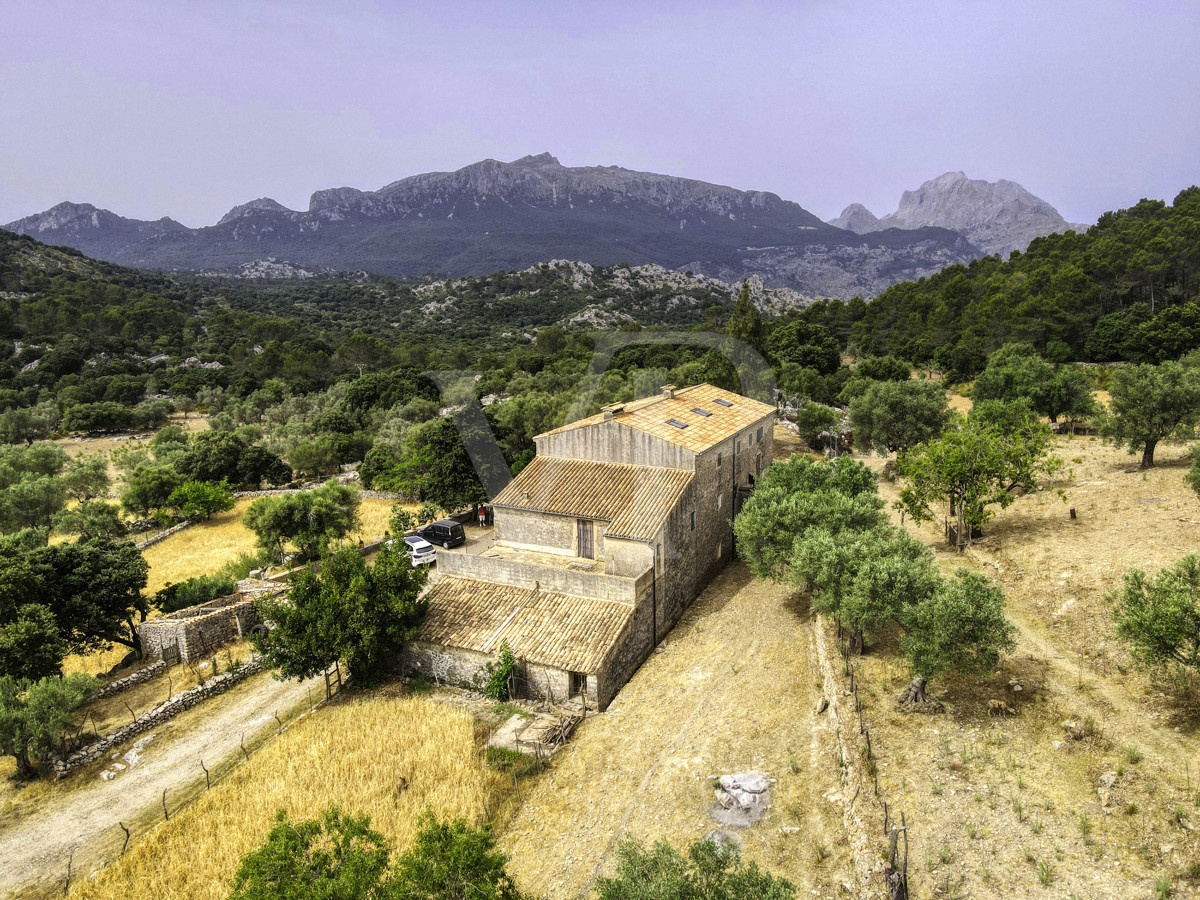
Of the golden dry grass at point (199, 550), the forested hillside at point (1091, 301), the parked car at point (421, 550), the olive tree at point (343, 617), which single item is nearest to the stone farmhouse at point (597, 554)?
the olive tree at point (343, 617)

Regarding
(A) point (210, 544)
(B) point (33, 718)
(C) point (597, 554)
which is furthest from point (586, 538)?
(A) point (210, 544)

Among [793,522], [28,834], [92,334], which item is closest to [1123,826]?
[793,522]

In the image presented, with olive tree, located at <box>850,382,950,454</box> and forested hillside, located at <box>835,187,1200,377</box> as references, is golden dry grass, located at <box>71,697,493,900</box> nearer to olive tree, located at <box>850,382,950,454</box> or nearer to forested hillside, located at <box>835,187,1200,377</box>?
olive tree, located at <box>850,382,950,454</box>

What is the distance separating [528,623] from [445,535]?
13.2 metres

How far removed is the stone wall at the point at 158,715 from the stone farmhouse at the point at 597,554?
679cm

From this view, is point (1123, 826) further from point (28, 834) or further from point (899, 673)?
point (28, 834)

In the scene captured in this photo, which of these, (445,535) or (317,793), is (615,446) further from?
(317,793)

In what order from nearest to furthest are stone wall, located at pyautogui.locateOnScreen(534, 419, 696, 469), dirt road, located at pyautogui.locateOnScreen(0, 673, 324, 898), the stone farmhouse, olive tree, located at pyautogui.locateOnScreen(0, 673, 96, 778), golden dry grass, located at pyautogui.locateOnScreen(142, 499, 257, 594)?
1. dirt road, located at pyautogui.locateOnScreen(0, 673, 324, 898)
2. olive tree, located at pyautogui.locateOnScreen(0, 673, 96, 778)
3. the stone farmhouse
4. stone wall, located at pyautogui.locateOnScreen(534, 419, 696, 469)
5. golden dry grass, located at pyautogui.locateOnScreen(142, 499, 257, 594)

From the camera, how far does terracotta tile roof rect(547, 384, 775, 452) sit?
26.4 m

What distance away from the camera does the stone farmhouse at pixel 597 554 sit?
20.0 meters

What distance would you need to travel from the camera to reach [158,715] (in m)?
19.9

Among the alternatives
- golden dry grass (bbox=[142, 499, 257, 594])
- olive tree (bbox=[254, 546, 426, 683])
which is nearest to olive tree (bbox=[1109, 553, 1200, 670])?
olive tree (bbox=[254, 546, 426, 683])

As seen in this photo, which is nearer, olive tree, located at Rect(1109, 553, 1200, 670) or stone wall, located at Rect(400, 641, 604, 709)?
olive tree, located at Rect(1109, 553, 1200, 670)

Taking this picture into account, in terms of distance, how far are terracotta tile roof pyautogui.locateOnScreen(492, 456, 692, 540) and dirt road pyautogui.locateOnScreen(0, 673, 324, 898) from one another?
10916 millimetres
